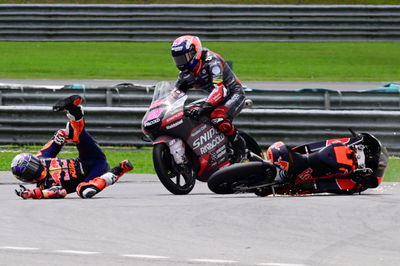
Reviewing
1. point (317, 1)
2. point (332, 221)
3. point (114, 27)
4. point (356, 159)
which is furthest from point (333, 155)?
point (317, 1)

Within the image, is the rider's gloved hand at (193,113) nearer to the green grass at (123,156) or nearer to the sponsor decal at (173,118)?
the sponsor decal at (173,118)

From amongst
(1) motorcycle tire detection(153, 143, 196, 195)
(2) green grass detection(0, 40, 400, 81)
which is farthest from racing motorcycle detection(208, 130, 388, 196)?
(2) green grass detection(0, 40, 400, 81)

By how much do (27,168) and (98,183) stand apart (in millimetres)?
716

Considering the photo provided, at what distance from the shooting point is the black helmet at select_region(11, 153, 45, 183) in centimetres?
959

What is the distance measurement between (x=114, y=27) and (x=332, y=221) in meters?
17.4

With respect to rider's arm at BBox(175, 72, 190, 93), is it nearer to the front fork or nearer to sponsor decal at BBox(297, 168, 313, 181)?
the front fork

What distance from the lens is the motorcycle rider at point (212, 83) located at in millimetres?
10320

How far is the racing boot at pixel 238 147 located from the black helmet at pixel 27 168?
2.10 m

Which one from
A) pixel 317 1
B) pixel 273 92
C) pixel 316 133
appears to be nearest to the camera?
pixel 316 133

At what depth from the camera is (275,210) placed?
750 cm

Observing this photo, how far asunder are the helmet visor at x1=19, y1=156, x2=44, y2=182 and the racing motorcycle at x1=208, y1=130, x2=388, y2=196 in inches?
70.9

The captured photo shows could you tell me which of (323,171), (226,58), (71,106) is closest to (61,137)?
(71,106)

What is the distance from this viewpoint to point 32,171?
9.69 m

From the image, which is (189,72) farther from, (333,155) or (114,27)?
(114,27)
